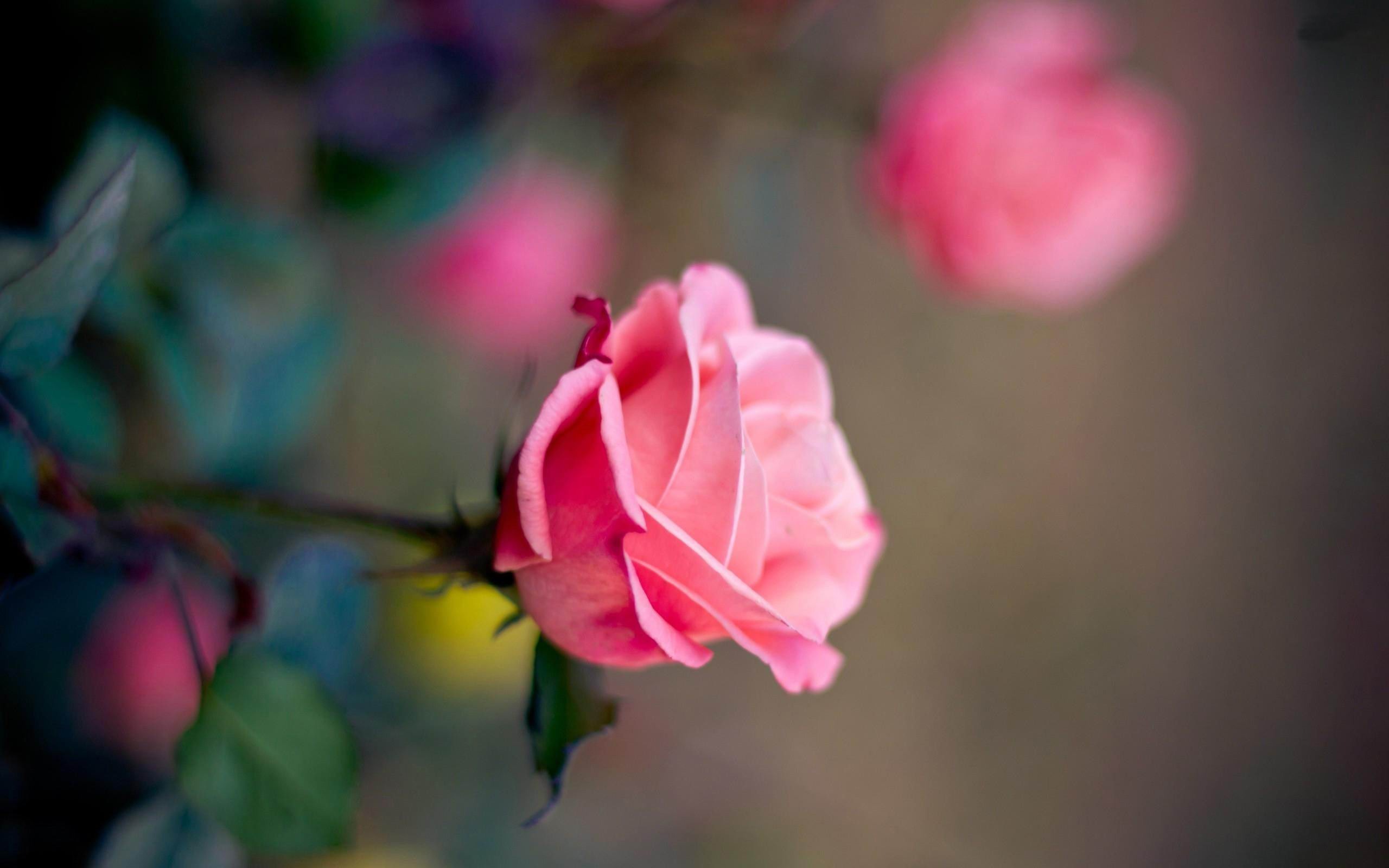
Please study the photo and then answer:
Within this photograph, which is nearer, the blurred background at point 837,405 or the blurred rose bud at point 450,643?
the blurred background at point 837,405

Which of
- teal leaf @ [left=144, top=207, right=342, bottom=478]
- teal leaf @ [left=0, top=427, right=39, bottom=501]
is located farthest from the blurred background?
teal leaf @ [left=0, top=427, right=39, bottom=501]

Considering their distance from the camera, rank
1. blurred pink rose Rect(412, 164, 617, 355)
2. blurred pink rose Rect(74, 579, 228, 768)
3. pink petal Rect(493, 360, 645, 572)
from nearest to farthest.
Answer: pink petal Rect(493, 360, 645, 572), blurred pink rose Rect(74, 579, 228, 768), blurred pink rose Rect(412, 164, 617, 355)

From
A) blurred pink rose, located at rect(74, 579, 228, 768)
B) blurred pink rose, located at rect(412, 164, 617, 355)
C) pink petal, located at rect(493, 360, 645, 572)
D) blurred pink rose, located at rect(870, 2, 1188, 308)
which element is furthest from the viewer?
blurred pink rose, located at rect(412, 164, 617, 355)

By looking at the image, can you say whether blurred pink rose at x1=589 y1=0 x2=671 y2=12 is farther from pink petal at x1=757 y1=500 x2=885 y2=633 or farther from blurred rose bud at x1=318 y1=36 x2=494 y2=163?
pink petal at x1=757 y1=500 x2=885 y2=633

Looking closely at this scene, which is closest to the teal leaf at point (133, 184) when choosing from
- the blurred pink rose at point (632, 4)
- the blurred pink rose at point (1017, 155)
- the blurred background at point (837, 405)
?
the blurred background at point (837, 405)

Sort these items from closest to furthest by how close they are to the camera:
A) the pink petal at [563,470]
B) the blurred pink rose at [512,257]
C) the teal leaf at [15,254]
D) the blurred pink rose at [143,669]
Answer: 1. the pink petal at [563,470]
2. the teal leaf at [15,254]
3. the blurred pink rose at [143,669]
4. the blurred pink rose at [512,257]

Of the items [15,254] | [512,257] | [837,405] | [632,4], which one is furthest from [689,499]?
[837,405]

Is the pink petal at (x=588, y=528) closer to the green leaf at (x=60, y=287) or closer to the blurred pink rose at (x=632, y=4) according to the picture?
the green leaf at (x=60, y=287)
